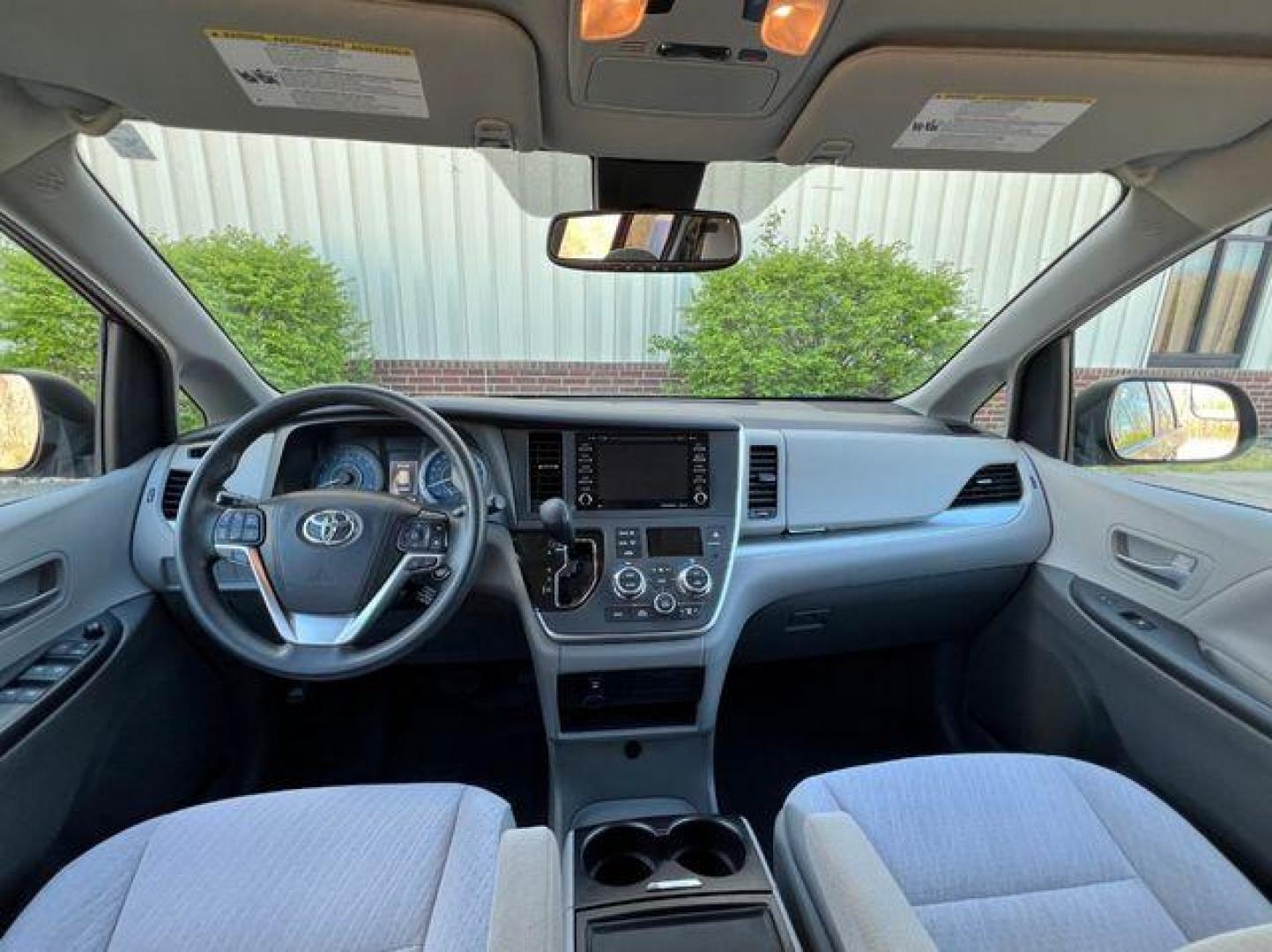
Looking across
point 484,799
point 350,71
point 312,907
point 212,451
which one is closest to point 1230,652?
point 484,799

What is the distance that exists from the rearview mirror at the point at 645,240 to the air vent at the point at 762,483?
0.54 meters

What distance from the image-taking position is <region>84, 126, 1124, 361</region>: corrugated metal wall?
1845mm

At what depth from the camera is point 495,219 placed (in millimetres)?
2484

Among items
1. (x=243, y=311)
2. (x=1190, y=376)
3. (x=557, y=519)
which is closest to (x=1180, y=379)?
(x=1190, y=376)

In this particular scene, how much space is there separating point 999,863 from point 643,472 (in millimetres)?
1145

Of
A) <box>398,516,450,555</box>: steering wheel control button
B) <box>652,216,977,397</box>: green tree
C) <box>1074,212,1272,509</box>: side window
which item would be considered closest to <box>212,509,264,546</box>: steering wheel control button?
<box>398,516,450,555</box>: steering wheel control button

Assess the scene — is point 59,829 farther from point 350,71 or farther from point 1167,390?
point 1167,390

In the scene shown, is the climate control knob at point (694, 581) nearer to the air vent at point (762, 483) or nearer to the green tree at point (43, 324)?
the air vent at point (762, 483)

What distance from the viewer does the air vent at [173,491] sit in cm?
184

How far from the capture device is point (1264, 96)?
124cm

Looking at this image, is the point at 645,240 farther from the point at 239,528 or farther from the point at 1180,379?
the point at 1180,379

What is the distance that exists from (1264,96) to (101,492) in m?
2.64

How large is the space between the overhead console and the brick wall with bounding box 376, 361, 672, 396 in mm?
585

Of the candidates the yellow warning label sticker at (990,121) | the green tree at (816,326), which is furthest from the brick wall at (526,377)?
the yellow warning label sticker at (990,121)
